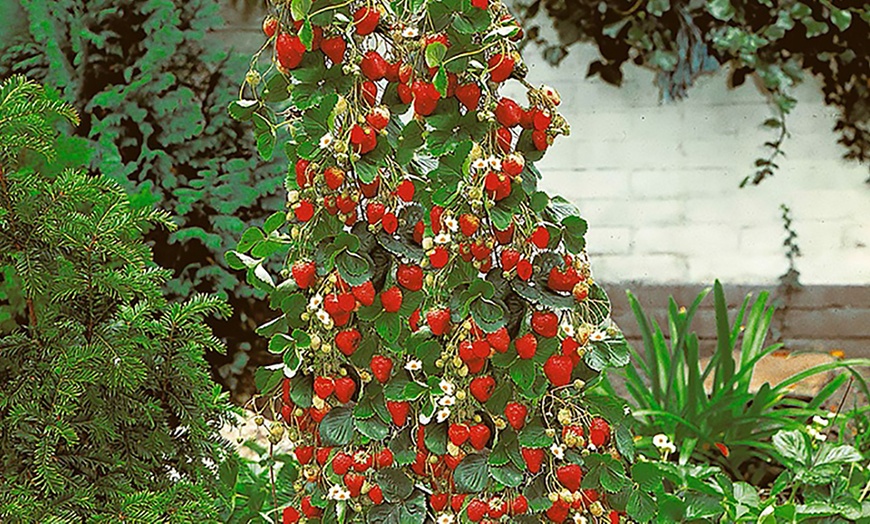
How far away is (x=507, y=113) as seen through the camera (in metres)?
1.09

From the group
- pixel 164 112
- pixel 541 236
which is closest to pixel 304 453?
pixel 541 236

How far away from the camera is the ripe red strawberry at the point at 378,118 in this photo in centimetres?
108

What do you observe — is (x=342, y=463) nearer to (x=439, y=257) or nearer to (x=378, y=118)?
(x=439, y=257)

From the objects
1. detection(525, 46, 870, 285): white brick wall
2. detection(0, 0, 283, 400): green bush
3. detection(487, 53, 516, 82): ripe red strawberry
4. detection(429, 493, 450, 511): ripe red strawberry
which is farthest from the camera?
detection(525, 46, 870, 285): white brick wall

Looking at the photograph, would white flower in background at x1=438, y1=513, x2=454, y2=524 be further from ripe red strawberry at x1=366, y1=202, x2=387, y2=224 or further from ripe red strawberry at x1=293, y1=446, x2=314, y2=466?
ripe red strawberry at x1=366, y1=202, x2=387, y2=224

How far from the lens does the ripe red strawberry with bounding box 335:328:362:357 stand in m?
1.13

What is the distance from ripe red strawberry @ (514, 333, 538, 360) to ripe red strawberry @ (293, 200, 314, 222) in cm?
27

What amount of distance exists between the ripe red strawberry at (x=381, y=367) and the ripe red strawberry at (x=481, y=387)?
95 millimetres

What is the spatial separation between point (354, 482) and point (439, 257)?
282 mm

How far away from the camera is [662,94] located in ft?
10.1

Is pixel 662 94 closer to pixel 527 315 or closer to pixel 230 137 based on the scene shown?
pixel 230 137

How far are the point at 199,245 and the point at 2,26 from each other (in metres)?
0.74

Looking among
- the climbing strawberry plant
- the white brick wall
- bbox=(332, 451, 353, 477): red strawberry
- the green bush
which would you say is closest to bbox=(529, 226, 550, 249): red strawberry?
the climbing strawberry plant

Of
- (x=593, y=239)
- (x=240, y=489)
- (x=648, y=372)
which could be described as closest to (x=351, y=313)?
(x=240, y=489)
